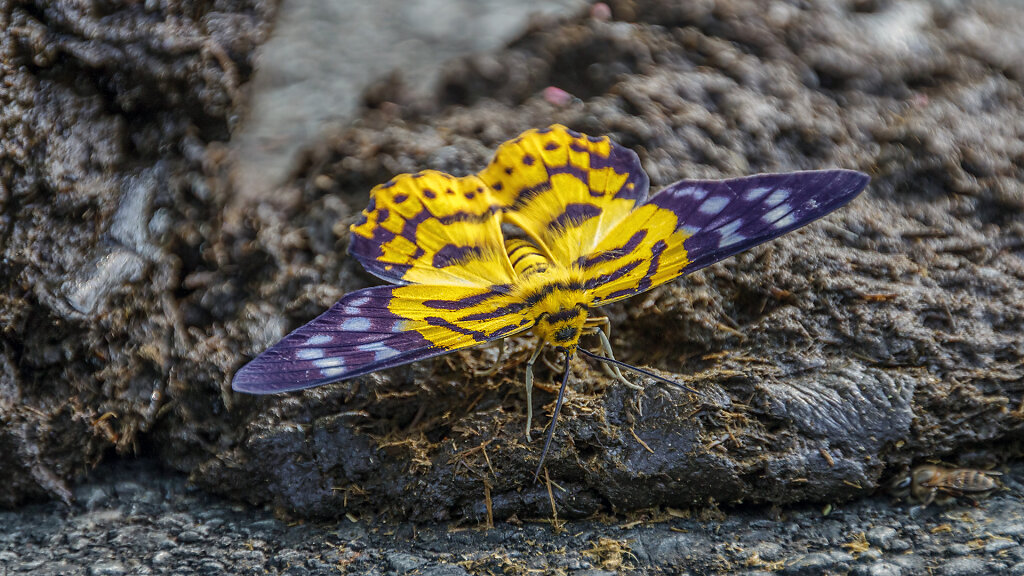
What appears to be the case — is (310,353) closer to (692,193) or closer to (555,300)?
(555,300)

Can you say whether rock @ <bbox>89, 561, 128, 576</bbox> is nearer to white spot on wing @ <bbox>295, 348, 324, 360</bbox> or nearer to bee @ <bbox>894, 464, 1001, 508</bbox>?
white spot on wing @ <bbox>295, 348, 324, 360</bbox>

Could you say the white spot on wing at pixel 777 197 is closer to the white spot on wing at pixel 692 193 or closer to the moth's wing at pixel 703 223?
the moth's wing at pixel 703 223

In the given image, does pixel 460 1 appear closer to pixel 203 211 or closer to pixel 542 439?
pixel 203 211

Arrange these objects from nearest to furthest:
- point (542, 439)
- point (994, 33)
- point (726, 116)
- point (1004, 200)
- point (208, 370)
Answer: point (542, 439) → point (208, 370) → point (1004, 200) → point (726, 116) → point (994, 33)

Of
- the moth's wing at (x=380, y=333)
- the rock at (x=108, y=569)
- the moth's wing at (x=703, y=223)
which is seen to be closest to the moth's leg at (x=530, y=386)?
the moth's wing at (x=380, y=333)

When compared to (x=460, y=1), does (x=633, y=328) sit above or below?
below

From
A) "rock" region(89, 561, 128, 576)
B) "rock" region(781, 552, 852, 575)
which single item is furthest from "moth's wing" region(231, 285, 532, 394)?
"rock" region(781, 552, 852, 575)

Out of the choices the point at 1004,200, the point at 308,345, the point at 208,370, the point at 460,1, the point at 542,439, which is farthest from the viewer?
the point at 460,1

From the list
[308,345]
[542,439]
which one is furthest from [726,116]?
[308,345]
